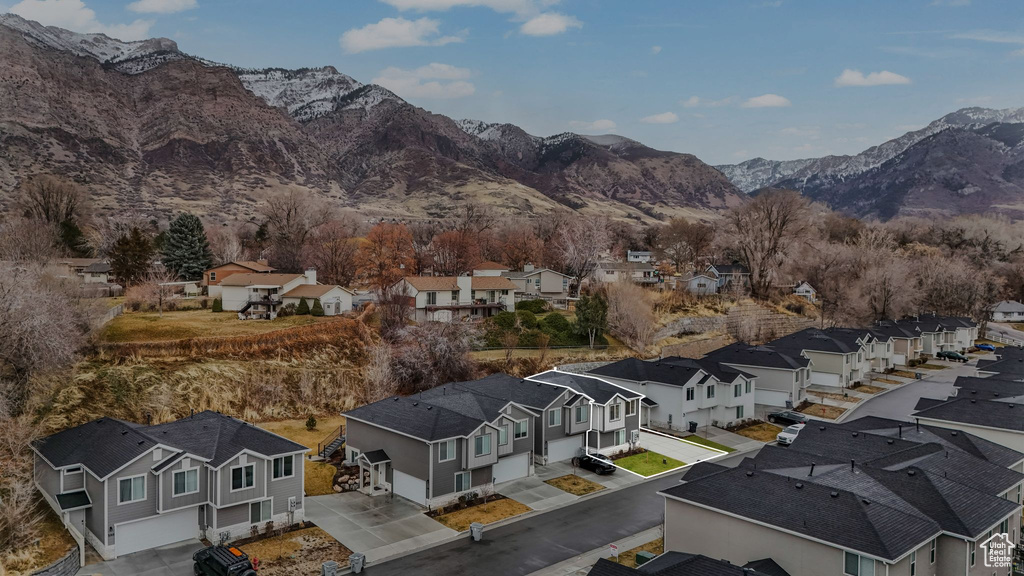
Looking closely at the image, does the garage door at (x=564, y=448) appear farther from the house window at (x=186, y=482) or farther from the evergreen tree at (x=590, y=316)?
the evergreen tree at (x=590, y=316)

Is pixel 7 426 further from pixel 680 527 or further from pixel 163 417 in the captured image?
pixel 680 527

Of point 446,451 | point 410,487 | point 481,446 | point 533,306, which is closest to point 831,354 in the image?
point 533,306

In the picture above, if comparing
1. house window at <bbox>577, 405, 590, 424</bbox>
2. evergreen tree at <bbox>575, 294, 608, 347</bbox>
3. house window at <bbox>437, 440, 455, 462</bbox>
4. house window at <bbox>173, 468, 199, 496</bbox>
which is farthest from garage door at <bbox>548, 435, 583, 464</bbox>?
evergreen tree at <bbox>575, 294, 608, 347</bbox>

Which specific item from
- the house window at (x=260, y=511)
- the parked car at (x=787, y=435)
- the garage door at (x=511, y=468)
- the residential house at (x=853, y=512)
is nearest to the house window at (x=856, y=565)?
the residential house at (x=853, y=512)

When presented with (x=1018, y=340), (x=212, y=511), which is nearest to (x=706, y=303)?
(x=1018, y=340)

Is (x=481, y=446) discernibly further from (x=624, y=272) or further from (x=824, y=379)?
(x=624, y=272)

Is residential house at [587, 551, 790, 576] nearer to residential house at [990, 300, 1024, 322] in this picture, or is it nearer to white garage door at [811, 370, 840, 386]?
white garage door at [811, 370, 840, 386]
